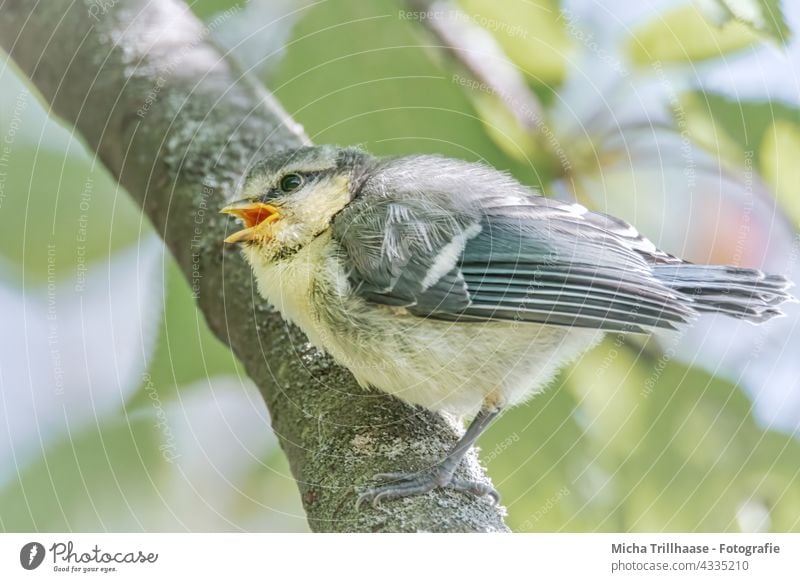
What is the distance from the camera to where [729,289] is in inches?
43.6

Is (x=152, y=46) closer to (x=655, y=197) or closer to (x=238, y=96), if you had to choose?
(x=238, y=96)

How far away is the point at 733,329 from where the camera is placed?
4.36 feet

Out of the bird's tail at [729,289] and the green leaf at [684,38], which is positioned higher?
the green leaf at [684,38]

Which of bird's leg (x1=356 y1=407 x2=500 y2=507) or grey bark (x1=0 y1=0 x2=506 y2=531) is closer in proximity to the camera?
bird's leg (x1=356 y1=407 x2=500 y2=507)

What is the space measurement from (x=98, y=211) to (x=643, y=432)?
0.98m

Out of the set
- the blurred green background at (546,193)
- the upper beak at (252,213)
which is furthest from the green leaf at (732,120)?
the upper beak at (252,213)

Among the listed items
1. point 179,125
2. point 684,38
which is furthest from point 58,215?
point 684,38

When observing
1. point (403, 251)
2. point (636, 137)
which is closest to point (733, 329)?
point (636, 137)

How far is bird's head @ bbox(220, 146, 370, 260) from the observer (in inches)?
45.4

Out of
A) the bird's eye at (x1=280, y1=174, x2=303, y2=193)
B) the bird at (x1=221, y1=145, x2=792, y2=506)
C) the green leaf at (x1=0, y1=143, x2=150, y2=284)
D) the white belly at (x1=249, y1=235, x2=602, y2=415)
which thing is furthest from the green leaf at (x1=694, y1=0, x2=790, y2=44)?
the green leaf at (x1=0, y1=143, x2=150, y2=284)

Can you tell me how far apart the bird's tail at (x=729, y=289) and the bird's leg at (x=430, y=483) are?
36 cm

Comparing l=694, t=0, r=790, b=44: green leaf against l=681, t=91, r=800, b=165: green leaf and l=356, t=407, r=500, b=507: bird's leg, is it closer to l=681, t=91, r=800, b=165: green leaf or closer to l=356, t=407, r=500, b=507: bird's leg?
l=681, t=91, r=800, b=165: green leaf

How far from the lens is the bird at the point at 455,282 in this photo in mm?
1056

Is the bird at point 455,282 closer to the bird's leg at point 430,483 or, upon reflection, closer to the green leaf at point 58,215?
the bird's leg at point 430,483
